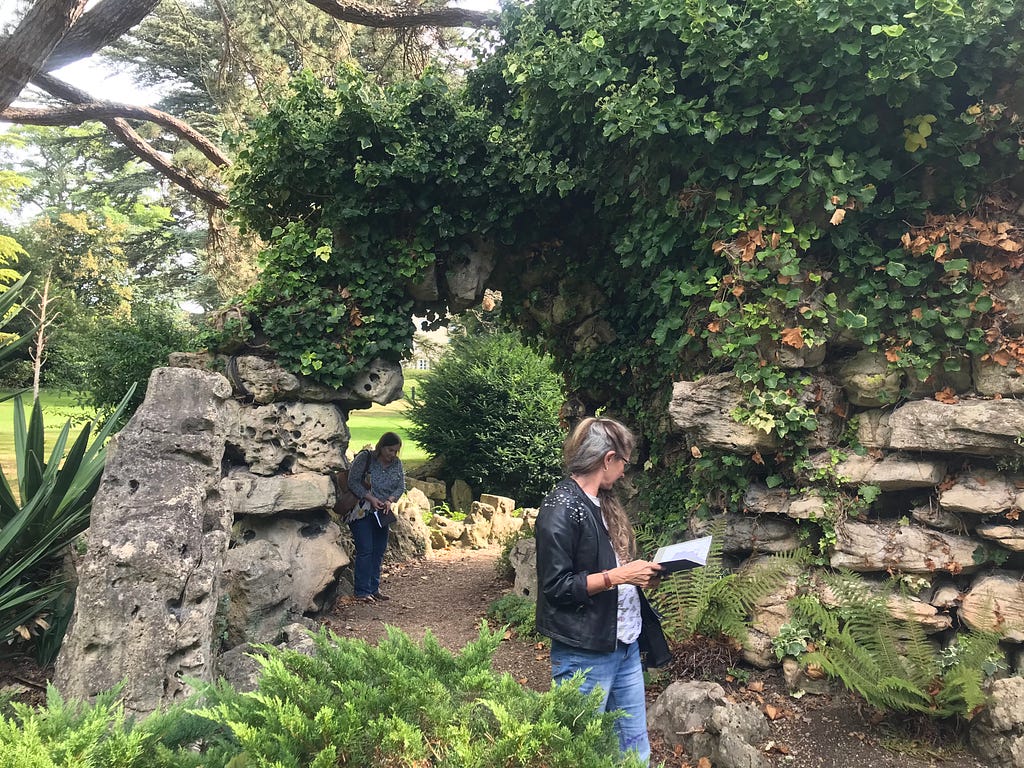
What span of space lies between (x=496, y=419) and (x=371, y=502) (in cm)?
550

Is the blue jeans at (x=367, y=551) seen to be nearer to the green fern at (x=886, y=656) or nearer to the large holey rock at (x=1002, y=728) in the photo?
the green fern at (x=886, y=656)

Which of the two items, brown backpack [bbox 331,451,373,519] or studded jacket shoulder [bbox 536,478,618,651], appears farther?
brown backpack [bbox 331,451,373,519]

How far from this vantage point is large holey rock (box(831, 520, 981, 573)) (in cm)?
430

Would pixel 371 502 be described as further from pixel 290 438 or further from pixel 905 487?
pixel 905 487

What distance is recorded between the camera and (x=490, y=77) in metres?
6.46

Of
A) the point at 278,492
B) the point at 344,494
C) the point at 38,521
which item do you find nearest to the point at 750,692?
the point at 278,492

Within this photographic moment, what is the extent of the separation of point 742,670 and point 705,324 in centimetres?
257

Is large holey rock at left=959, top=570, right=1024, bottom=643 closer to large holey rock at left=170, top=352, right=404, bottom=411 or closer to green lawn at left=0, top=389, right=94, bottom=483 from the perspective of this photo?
large holey rock at left=170, top=352, right=404, bottom=411

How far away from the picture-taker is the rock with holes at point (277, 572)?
546 cm

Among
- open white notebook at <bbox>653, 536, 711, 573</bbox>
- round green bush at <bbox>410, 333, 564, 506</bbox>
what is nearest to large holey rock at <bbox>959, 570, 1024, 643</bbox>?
open white notebook at <bbox>653, 536, 711, 573</bbox>

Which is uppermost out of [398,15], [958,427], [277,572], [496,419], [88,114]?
[398,15]

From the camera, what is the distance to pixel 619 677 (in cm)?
295

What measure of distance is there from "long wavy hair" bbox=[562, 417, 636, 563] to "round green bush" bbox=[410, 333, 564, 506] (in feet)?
29.6

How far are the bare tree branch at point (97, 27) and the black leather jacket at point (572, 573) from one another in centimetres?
601
